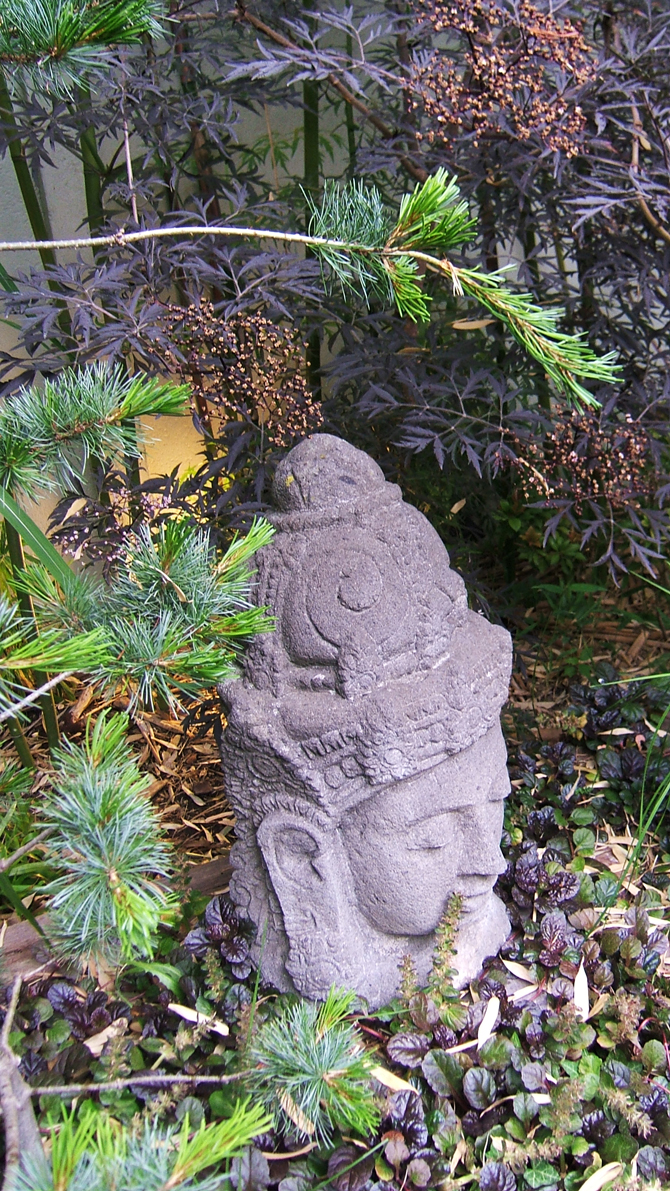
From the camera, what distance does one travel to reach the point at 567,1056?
67.8 inches

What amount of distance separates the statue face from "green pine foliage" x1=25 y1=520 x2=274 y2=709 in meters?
→ 0.53

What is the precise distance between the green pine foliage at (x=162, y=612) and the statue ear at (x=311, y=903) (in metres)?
0.52

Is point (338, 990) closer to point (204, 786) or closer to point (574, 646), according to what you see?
point (204, 786)

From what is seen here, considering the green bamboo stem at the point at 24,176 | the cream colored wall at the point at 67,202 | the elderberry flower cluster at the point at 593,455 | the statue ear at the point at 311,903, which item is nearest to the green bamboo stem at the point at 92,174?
the green bamboo stem at the point at 24,176

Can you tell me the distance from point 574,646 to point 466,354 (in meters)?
1.17

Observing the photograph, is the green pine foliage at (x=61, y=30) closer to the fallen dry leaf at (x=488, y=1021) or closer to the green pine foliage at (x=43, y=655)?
the green pine foliage at (x=43, y=655)

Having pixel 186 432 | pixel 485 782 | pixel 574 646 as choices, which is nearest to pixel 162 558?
pixel 485 782

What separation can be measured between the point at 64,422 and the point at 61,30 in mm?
461

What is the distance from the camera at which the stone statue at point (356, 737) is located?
Answer: 5.31ft

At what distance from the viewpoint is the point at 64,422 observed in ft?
4.09

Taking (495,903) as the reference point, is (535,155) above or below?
above

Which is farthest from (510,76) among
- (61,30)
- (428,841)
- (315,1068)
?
(315,1068)

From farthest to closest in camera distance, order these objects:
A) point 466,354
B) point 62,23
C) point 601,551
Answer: point 601,551, point 466,354, point 62,23

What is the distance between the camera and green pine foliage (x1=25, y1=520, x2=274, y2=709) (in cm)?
118
